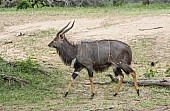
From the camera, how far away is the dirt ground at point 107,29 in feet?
47.3

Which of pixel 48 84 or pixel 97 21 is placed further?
pixel 97 21

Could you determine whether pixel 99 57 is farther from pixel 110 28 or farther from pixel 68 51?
pixel 110 28

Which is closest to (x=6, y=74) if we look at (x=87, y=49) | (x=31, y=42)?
(x=87, y=49)

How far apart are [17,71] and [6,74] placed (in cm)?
54

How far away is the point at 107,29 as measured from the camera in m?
17.5

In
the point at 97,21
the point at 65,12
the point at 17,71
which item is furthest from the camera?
the point at 65,12

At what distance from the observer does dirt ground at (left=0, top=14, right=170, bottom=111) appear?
14406 mm

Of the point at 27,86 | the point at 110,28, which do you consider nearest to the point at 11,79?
→ the point at 27,86

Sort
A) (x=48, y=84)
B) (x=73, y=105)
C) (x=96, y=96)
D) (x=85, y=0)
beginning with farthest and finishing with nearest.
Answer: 1. (x=85, y=0)
2. (x=48, y=84)
3. (x=96, y=96)
4. (x=73, y=105)

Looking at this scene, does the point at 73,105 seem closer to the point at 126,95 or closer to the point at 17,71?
the point at 126,95

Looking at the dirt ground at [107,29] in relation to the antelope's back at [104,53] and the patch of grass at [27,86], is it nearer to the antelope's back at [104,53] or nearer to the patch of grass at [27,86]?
the patch of grass at [27,86]

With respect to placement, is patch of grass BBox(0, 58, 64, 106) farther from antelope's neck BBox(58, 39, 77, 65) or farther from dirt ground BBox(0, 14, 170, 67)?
dirt ground BBox(0, 14, 170, 67)

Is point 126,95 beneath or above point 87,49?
beneath

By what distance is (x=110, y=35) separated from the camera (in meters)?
16.6
